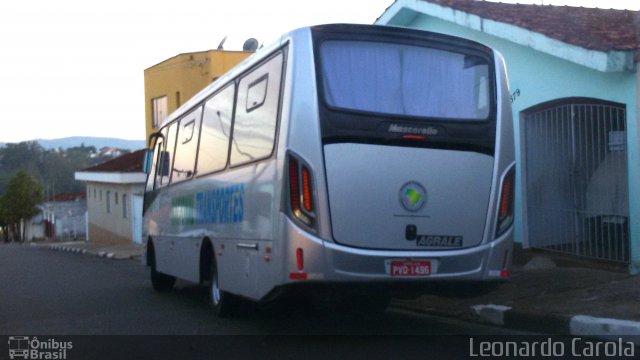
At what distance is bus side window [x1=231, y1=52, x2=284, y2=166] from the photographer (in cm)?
815

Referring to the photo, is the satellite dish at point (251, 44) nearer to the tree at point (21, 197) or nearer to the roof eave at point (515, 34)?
the roof eave at point (515, 34)

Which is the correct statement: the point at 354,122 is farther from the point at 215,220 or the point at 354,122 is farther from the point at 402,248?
the point at 215,220

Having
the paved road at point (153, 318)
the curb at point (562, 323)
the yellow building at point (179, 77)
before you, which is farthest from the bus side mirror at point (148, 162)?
the yellow building at point (179, 77)

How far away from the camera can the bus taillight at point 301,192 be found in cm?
748

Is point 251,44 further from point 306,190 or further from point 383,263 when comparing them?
point 383,263

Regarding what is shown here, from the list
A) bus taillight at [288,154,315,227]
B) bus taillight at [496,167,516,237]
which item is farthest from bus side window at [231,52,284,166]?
bus taillight at [496,167,516,237]

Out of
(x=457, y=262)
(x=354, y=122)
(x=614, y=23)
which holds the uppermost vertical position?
(x=614, y=23)

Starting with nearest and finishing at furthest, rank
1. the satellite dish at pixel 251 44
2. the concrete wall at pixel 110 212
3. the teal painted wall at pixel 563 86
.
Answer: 1. the teal painted wall at pixel 563 86
2. the satellite dish at pixel 251 44
3. the concrete wall at pixel 110 212

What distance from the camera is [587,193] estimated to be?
12.3 meters

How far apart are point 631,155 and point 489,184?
153 inches

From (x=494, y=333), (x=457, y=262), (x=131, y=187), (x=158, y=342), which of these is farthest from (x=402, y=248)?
(x=131, y=187)

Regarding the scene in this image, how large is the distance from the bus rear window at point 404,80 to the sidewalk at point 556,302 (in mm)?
1734

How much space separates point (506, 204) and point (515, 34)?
5441 millimetres

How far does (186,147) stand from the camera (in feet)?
40.8
